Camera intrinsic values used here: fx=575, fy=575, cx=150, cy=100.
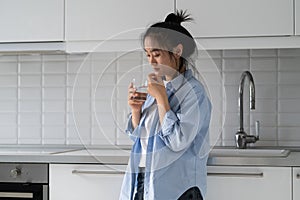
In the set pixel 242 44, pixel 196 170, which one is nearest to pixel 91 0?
pixel 242 44

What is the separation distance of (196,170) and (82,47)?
89 cm

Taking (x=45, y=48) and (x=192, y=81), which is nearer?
(x=192, y=81)

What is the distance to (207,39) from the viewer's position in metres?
2.34

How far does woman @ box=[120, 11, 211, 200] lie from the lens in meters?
1.69

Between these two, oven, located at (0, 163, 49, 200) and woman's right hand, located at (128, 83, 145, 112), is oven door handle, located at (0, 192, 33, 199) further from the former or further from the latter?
woman's right hand, located at (128, 83, 145, 112)

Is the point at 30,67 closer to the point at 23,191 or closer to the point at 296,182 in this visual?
the point at 23,191

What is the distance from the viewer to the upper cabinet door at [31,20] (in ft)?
8.05

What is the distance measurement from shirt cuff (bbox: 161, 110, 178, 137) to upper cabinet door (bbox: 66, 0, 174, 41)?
0.75 metres

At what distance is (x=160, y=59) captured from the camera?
5.49 ft

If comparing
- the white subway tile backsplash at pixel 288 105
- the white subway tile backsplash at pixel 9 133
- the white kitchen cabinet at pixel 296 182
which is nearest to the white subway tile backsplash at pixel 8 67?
the white subway tile backsplash at pixel 9 133

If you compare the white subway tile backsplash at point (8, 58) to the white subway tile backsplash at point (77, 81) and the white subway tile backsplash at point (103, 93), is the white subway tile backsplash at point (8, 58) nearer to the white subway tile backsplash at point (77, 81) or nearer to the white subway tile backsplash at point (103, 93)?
the white subway tile backsplash at point (77, 81)

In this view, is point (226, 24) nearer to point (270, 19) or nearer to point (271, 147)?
point (270, 19)

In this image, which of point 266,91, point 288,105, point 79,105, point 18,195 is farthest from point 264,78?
point 18,195

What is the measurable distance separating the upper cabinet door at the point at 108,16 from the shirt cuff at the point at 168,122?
75cm
